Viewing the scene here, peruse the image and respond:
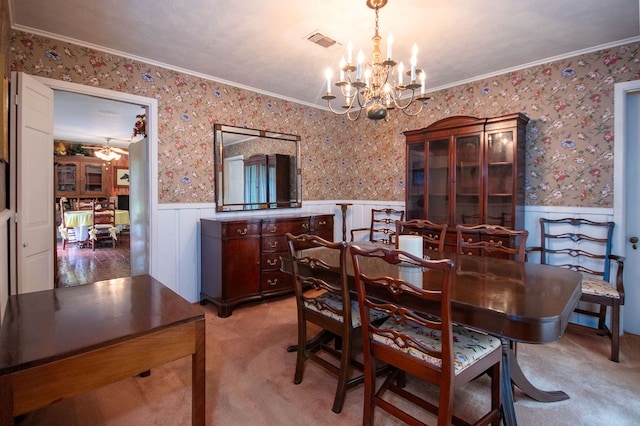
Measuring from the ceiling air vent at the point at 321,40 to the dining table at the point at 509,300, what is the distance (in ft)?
5.89

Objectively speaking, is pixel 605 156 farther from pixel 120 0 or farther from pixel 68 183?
pixel 68 183

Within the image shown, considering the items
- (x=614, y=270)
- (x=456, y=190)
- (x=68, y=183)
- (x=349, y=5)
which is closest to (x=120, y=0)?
(x=349, y=5)

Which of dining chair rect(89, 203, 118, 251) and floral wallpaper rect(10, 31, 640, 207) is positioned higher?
floral wallpaper rect(10, 31, 640, 207)

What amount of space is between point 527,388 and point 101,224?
24.9ft

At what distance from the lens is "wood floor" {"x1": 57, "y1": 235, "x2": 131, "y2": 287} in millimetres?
4645

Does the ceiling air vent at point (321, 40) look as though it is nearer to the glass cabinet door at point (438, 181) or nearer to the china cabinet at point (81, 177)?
the glass cabinet door at point (438, 181)

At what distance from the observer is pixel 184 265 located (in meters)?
3.52

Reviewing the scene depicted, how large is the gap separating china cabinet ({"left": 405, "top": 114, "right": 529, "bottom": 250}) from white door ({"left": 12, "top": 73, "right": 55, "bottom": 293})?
3.38 metres

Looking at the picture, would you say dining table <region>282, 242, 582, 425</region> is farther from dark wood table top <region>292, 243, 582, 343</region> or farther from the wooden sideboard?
the wooden sideboard

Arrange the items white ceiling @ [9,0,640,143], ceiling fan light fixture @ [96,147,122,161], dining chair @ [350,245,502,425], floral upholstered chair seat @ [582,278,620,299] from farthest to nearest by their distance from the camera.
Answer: ceiling fan light fixture @ [96,147,122,161] < floral upholstered chair seat @ [582,278,620,299] < white ceiling @ [9,0,640,143] < dining chair @ [350,245,502,425]

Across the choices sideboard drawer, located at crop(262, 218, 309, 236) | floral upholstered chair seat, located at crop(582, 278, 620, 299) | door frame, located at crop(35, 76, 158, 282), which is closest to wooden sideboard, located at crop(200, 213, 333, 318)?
sideboard drawer, located at crop(262, 218, 309, 236)

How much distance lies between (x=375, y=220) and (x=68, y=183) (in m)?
7.91

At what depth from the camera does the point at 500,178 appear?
322 cm

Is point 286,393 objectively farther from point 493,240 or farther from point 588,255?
point 588,255
